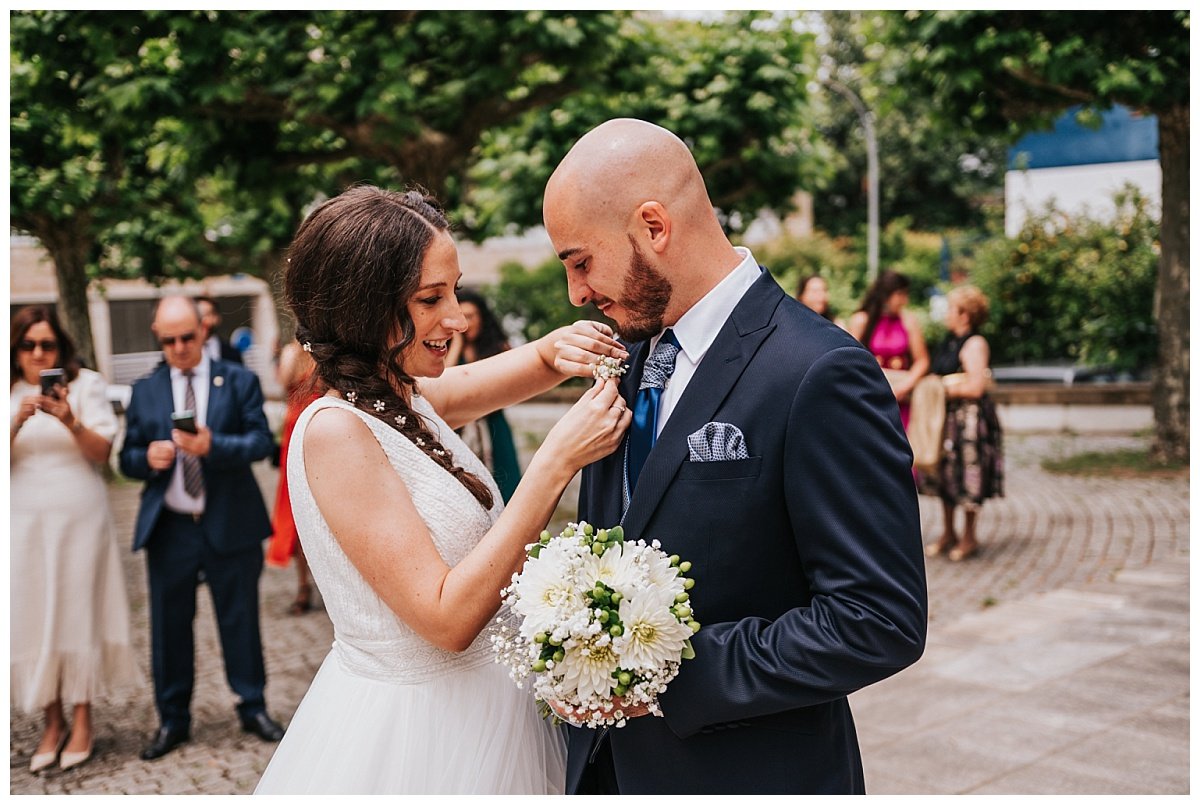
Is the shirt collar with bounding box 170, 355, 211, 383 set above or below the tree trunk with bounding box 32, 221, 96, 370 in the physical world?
below

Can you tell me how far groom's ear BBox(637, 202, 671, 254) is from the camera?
2.08 m

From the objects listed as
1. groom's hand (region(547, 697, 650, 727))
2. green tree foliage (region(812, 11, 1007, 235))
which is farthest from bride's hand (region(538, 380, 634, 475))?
green tree foliage (region(812, 11, 1007, 235))

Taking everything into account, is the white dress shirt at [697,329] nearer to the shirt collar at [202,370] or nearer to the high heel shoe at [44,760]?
the shirt collar at [202,370]

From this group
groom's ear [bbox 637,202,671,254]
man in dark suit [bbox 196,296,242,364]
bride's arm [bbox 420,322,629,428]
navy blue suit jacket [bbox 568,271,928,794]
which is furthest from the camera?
man in dark suit [bbox 196,296,242,364]

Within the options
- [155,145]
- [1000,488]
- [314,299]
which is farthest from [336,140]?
[314,299]

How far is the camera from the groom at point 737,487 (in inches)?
73.7

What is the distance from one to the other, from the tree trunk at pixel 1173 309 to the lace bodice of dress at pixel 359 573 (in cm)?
1208

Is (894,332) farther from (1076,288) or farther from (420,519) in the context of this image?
(1076,288)

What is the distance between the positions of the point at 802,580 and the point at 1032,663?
4738mm

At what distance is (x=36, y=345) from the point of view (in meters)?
5.42

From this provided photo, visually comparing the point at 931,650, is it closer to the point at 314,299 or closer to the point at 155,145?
the point at 314,299

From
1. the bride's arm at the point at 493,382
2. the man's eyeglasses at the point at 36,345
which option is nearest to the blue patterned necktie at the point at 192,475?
the man's eyeglasses at the point at 36,345

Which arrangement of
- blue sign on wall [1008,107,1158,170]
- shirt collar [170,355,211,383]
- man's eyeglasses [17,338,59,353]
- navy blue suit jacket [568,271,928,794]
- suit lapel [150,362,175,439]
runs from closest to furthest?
1. navy blue suit jacket [568,271,928,794]
2. man's eyeglasses [17,338,59,353]
3. suit lapel [150,362,175,439]
4. shirt collar [170,355,211,383]
5. blue sign on wall [1008,107,1158,170]

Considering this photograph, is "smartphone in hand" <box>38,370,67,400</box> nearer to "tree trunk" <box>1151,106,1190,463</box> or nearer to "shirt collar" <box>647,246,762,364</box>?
"shirt collar" <box>647,246,762,364</box>
